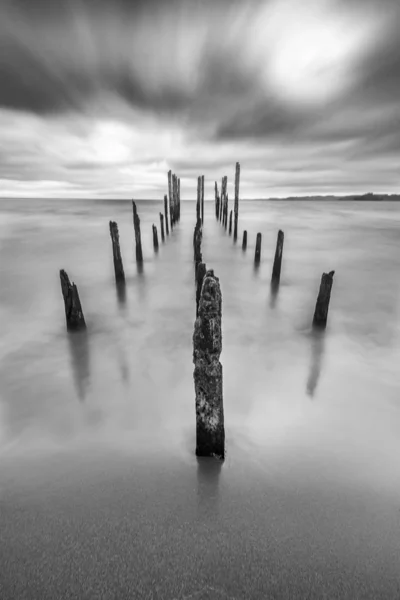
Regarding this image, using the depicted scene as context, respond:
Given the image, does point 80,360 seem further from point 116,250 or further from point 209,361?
point 116,250

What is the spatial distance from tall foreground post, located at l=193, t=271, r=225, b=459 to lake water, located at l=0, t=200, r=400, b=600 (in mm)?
474

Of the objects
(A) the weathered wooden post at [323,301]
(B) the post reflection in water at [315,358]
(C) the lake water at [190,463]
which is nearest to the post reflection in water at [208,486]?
(C) the lake water at [190,463]

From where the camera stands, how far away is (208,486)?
123 inches

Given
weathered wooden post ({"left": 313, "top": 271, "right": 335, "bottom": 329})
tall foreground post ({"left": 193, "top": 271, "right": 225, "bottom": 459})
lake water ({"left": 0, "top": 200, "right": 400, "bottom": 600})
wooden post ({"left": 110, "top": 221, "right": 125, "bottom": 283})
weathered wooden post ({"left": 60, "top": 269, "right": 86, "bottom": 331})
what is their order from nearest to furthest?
lake water ({"left": 0, "top": 200, "right": 400, "bottom": 600})
tall foreground post ({"left": 193, "top": 271, "right": 225, "bottom": 459})
weathered wooden post ({"left": 60, "top": 269, "right": 86, "bottom": 331})
weathered wooden post ({"left": 313, "top": 271, "right": 335, "bottom": 329})
wooden post ({"left": 110, "top": 221, "right": 125, "bottom": 283})

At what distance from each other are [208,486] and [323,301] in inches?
215

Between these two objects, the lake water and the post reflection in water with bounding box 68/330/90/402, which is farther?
the post reflection in water with bounding box 68/330/90/402

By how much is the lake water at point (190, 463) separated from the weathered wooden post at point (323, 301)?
1.31 ft

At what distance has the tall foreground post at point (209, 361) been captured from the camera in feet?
10.3

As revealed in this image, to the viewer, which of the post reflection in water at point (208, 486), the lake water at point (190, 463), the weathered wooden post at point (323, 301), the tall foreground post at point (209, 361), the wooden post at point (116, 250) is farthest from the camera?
the wooden post at point (116, 250)

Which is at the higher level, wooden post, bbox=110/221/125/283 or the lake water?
wooden post, bbox=110/221/125/283

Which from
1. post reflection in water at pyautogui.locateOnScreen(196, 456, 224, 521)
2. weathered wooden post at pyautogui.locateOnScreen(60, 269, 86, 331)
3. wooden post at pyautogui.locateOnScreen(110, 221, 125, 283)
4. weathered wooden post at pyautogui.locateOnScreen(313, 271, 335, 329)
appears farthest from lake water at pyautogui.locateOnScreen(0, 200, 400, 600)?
wooden post at pyautogui.locateOnScreen(110, 221, 125, 283)

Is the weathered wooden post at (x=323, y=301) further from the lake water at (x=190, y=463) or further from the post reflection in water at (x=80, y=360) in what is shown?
the post reflection in water at (x=80, y=360)

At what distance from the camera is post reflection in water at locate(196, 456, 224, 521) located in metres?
2.86

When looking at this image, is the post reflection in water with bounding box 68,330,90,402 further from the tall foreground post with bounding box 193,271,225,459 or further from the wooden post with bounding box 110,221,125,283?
the wooden post with bounding box 110,221,125,283
